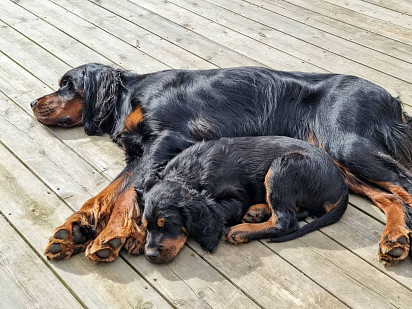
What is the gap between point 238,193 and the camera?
3066 millimetres

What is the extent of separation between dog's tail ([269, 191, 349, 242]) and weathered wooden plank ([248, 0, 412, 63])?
2238 mm

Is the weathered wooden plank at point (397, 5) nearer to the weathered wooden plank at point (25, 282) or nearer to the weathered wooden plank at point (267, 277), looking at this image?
the weathered wooden plank at point (267, 277)

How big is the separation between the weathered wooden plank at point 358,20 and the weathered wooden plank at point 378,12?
0.07 meters

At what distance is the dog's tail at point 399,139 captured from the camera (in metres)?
3.36

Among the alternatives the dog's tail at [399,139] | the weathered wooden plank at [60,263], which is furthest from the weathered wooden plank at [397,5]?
the weathered wooden plank at [60,263]

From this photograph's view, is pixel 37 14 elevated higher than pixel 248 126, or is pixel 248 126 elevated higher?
pixel 248 126

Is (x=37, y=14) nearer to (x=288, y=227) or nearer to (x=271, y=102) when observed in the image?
(x=271, y=102)

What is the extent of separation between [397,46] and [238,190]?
9.03 feet

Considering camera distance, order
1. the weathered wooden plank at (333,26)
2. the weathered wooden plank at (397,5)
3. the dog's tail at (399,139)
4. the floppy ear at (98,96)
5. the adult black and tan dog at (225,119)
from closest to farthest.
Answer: the adult black and tan dog at (225,119)
the dog's tail at (399,139)
the floppy ear at (98,96)
the weathered wooden plank at (333,26)
the weathered wooden plank at (397,5)

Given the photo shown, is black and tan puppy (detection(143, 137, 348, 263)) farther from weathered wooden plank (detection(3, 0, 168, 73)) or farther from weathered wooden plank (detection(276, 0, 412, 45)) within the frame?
weathered wooden plank (detection(276, 0, 412, 45))

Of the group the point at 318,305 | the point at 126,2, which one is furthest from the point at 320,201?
the point at 126,2

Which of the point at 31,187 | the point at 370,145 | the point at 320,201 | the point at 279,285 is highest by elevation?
the point at 370,145

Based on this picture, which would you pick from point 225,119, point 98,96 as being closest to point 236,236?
point 225,119

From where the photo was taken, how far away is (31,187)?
131 inches
